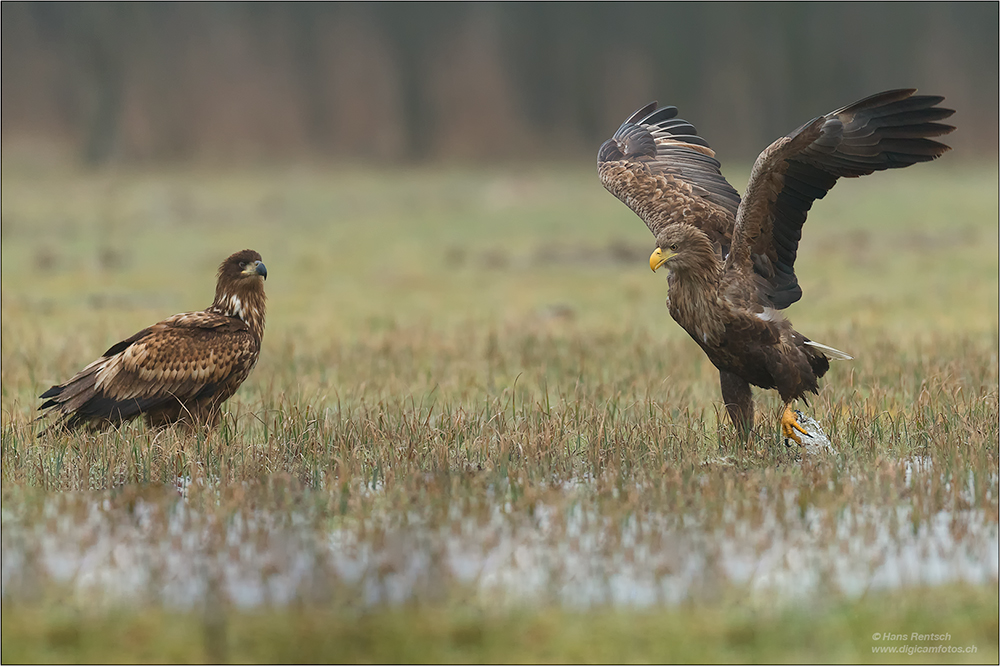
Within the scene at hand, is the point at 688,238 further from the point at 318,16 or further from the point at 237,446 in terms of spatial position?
the point at 318,16

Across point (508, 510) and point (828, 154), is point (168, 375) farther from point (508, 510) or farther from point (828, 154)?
point (828, 154)

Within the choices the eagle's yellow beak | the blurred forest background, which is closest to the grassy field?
the eagle's yellow beak

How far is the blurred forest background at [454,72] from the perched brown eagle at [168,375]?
34.7 meters

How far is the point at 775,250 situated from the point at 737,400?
0.95 meters

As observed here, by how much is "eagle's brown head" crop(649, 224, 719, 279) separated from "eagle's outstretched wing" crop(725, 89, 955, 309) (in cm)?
29

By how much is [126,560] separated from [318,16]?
4263cm

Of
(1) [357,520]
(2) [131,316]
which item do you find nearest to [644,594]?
(1) [357,520]

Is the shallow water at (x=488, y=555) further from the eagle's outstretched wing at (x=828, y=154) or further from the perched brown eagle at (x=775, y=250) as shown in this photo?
the eagle's outstretched wing at (x=828, y=154)

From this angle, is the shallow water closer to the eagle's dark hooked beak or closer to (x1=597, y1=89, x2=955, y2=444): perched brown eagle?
(x1=597, y1=89, x2=955, y2=444): perched brown eagle

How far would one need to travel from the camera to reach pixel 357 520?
19.6 ft

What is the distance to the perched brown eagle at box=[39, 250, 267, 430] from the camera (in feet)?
24.2

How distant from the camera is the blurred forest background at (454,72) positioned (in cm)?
4241

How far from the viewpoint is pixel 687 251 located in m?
7.13

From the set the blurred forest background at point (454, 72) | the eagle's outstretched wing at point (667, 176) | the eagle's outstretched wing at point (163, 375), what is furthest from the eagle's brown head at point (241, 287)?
the blurred forest background at point (454, 72)
